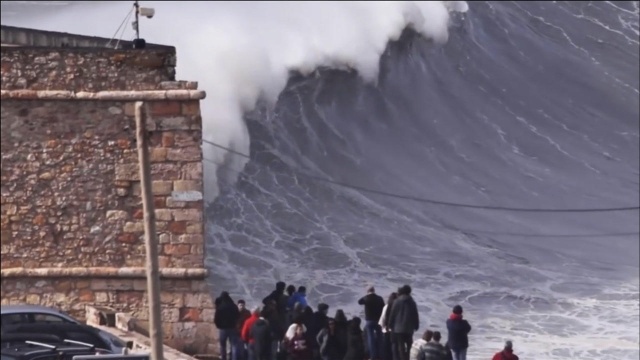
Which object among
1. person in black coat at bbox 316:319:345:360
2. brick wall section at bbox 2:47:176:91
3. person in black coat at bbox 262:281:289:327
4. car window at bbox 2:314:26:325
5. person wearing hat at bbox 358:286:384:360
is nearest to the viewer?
car window at bbox 2:314:26:325

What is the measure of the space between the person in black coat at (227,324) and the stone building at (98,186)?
0.77 feet

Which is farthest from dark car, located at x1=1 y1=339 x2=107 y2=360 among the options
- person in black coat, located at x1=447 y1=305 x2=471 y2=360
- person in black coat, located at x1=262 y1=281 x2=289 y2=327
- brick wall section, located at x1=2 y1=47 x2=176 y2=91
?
person in black coat, located at x1=447 y1=305 x2=471 y2=360

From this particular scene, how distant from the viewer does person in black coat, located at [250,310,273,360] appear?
13898mm

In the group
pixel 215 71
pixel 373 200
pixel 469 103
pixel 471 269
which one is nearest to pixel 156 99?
pixel 471 269

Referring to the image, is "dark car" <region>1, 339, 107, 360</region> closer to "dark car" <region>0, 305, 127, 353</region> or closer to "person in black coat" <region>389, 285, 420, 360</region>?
"dark car" <region>0, 305, 127, 353</region>

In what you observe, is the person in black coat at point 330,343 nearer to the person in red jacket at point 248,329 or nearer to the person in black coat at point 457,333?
the person in red jacket at point 248,329

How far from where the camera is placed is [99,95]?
46.8ft

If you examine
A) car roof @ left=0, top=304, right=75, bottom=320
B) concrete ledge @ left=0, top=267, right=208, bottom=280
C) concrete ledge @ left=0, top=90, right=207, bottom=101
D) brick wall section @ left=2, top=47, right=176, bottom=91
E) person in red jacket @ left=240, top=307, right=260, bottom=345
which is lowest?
person in red jacket @ left=240, top=307, right=260, bottom=345

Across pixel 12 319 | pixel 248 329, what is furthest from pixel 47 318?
pixel 248 329

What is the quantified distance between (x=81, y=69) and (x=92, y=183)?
3.36ft

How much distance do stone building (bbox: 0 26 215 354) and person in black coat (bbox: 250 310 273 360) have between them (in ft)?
2.06

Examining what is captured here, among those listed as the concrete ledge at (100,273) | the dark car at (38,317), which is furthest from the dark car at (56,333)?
the concrete ledge at (100,273)

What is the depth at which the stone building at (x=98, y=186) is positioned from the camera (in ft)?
46.8

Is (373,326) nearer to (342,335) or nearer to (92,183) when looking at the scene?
(342,335)
